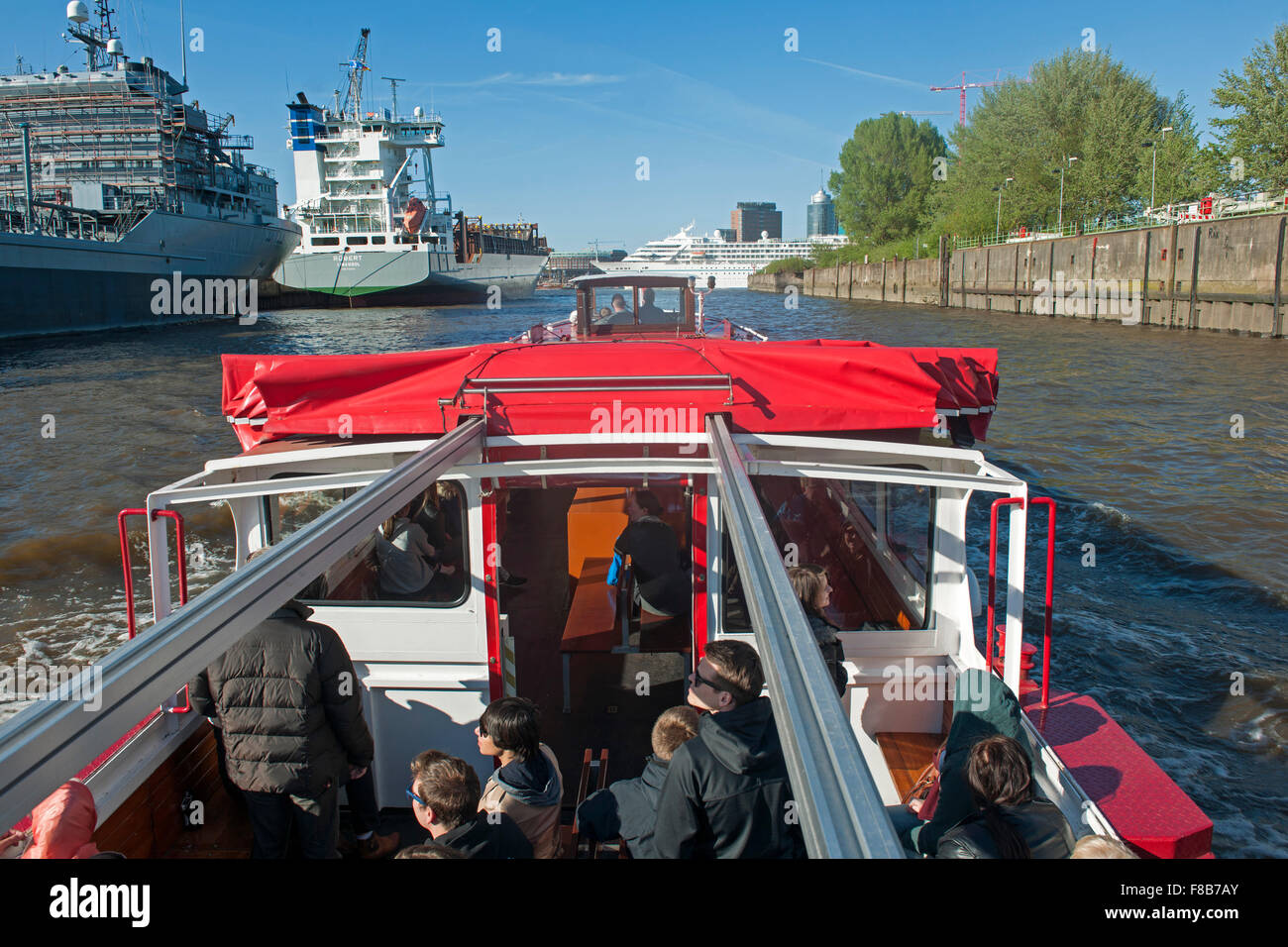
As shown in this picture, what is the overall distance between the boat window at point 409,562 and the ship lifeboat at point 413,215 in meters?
68.4

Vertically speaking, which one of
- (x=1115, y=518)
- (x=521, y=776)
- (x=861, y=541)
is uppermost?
(x=861, y=541)

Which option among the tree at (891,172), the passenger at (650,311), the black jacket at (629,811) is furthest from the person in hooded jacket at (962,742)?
the tree at (891,172)

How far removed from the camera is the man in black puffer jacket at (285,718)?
3.79m

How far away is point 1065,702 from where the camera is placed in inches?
181

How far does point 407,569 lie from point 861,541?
10.3ft

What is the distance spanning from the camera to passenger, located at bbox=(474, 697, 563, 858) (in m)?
3.59

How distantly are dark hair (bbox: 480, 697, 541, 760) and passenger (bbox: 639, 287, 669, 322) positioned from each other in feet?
24.7

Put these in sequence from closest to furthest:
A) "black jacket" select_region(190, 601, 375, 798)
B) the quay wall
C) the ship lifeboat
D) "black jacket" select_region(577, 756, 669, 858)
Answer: "black jacket" select_region(577, 756, 669, 858) → "black jacket" select_region(190, 601, 375, 798) → the quay wall → the ship lifeboat

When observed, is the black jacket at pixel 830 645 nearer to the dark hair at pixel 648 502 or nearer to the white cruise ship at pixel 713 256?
the dark hair at pixel 648 502

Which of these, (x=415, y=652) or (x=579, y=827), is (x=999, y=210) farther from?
(x=579, y=827)

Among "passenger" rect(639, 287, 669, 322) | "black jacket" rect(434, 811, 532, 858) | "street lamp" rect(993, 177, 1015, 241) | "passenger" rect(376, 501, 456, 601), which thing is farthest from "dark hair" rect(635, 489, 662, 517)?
"street lamp" rect(993, 177, 1015, 241)

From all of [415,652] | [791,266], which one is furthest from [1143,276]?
[791,266]

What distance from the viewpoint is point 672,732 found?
3.59m

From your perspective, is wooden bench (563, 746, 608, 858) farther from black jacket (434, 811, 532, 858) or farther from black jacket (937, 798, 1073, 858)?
black jacket (937, 798, 1073, 858)
